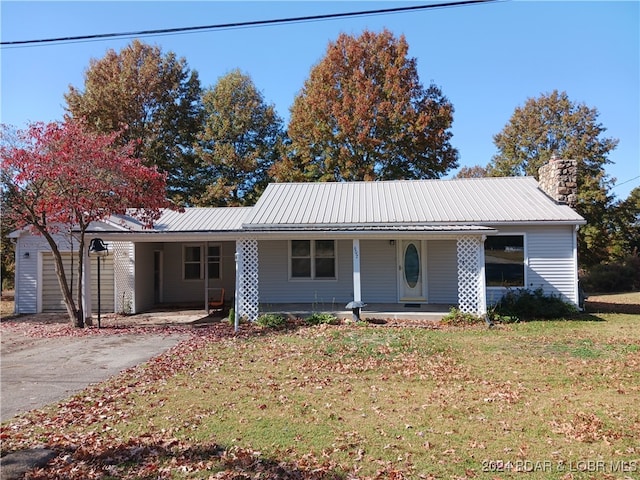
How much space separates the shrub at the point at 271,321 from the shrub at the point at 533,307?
597cm

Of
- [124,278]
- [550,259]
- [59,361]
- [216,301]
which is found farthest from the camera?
[216,301]

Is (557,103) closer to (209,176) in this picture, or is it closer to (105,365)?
(209,176)

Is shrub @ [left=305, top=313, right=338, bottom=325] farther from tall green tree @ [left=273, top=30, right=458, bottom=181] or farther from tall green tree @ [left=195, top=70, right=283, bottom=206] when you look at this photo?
tall green tree @ [left=195, top=70, right=283, bottom=206]

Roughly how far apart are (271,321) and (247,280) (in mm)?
1433

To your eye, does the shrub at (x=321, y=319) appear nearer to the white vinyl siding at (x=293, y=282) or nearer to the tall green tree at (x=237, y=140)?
the white vinyl siding at (x=293, y=282)

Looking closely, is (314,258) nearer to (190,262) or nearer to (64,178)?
(190,262)

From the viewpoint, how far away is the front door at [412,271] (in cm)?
1460

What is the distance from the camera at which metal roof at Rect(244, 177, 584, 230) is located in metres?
14.0

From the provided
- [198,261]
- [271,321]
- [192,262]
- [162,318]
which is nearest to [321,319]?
[271,321]

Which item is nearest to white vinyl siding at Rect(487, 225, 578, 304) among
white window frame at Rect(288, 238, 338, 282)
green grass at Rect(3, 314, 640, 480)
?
green grass at Rect(3, 314, 640, 480)

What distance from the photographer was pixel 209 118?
30.5m

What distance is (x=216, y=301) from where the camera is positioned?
1639 cm

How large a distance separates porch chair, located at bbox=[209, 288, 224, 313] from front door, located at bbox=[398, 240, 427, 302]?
645 cm

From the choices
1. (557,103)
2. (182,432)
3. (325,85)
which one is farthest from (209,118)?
(182,432)
